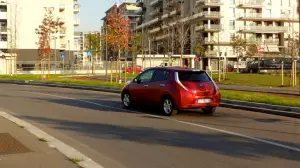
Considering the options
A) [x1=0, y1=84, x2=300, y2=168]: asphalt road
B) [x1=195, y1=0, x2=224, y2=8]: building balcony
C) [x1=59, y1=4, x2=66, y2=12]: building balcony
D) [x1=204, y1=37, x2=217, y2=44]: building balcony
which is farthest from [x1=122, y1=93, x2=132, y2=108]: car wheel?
[x1=59, y1=4, x2=66, y2=12]: building balcony

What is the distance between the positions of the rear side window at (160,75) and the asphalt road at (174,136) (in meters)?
1.16

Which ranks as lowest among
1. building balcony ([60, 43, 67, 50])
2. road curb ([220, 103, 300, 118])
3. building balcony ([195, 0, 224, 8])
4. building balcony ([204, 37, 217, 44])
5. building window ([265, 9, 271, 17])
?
road curb ([220, 103, 300, 118])

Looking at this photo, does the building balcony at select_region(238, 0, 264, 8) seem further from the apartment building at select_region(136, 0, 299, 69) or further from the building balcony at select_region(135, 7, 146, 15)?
the building balcony at select_region(135, 7, 146, 15)

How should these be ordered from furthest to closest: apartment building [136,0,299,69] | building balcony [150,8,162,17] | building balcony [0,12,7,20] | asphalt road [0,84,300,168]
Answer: building balcony [150,8,162,17]
apartment building [136,0,299,69]
building balcony [0,12,7,20]
asphalt road [0,84,300,168]

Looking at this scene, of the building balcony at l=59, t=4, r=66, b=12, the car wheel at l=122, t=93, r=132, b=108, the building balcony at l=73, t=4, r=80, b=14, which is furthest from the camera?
the building balcony at l=73, t=4, r=80, b=14

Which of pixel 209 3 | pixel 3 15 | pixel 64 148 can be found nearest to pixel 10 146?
pixel 64 148

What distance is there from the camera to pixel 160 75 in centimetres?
1369

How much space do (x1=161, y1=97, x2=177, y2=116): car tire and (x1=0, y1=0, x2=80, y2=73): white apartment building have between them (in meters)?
64.4

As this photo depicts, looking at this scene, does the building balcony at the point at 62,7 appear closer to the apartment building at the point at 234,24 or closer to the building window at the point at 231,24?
the apartment building at the point at 234,24

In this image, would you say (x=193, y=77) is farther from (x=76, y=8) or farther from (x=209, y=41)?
(x=76, y=8)

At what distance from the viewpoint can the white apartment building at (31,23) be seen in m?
75.4

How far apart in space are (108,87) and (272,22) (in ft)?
222

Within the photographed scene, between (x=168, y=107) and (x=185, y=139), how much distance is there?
4.06 meters

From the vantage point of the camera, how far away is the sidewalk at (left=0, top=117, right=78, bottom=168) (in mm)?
6707
